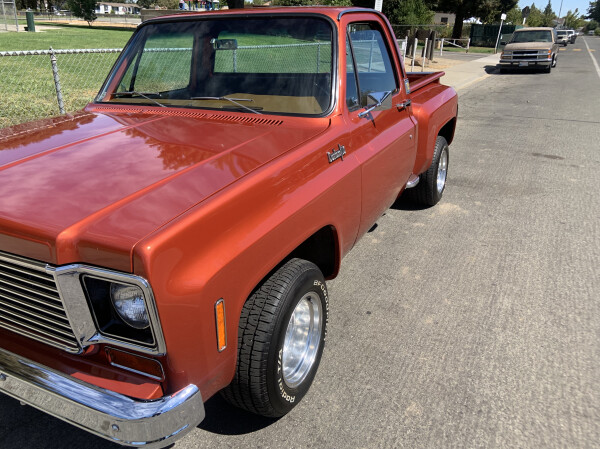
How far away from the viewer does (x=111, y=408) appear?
1.65 metres

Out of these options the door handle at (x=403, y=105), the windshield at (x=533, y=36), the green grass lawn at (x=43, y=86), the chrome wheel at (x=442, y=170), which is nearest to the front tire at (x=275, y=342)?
the door handle at (x=403, y=105)

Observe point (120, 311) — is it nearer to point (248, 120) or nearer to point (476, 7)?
point (248, 120)

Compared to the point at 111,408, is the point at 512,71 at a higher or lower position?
higher

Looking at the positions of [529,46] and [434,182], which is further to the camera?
[529,46]

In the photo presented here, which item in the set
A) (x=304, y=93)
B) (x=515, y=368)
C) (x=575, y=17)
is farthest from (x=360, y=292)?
(x=575, y=17)

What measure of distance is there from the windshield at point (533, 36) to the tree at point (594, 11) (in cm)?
13572

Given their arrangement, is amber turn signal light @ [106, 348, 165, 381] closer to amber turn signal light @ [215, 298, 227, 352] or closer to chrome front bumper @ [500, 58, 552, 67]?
amber turn signal light @ [215, 298, 227, 352]

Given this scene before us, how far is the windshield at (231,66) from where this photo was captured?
2.96 meters

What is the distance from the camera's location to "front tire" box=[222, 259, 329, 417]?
2070mm

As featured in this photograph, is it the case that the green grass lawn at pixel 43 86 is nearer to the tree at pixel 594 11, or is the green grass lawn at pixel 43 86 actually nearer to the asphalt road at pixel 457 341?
the asphalt road at pixel 457 341

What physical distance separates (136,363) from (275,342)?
23.4 inches

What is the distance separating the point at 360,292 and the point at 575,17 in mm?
143178

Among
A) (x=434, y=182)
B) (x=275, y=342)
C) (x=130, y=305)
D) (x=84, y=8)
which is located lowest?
(x=434, y=182)

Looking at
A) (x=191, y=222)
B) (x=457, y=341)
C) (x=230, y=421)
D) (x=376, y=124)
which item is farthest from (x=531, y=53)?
(x=191, y=222)
